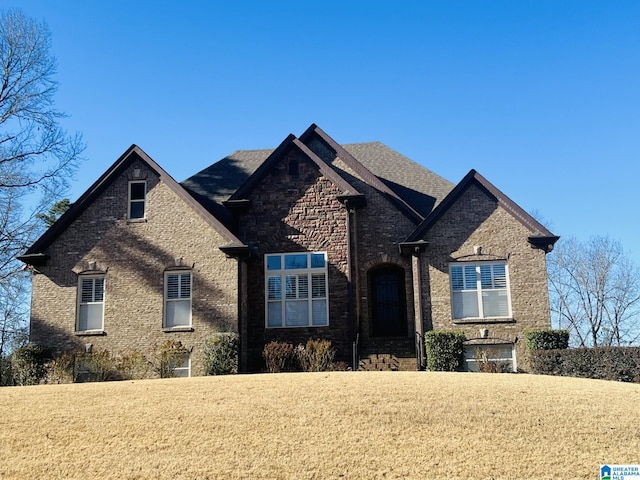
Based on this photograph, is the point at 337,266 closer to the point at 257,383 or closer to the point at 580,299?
the point at 257,383

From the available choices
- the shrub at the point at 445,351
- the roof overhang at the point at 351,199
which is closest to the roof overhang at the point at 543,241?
the shrub at the point at 445,351

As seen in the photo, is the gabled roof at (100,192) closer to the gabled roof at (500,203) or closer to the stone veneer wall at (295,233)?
the stone veneer wall at (295,233)

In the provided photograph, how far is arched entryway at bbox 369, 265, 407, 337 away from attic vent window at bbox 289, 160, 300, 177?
4324 millimetres

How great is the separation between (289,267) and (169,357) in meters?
5.05

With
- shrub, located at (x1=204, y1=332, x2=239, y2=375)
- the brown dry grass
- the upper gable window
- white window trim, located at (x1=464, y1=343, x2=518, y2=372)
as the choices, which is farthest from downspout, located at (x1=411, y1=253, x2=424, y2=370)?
the upper gable window

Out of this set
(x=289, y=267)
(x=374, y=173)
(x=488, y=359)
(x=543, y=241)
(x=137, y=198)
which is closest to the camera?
(x=488, y=359)

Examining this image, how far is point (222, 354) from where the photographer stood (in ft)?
67.7

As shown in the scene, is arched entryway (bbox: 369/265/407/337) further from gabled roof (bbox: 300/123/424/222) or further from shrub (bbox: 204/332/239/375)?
shrub (bbox: 204/332/239/375)

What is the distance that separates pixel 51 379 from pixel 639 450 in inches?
668

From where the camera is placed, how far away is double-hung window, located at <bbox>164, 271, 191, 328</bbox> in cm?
2225

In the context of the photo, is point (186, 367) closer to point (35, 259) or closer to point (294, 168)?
point (35, 259)

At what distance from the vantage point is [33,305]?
2289 centimetres

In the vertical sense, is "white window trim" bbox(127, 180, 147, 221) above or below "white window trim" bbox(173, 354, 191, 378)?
above

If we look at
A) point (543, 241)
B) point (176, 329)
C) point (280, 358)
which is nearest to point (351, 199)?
point (280, 358)
